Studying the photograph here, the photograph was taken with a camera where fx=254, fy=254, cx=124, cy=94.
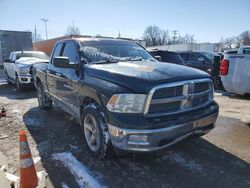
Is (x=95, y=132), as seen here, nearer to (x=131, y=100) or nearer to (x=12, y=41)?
(x=131, y=100)

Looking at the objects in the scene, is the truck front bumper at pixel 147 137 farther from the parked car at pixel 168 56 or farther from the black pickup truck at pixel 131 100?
the parked car at pixel 168 56

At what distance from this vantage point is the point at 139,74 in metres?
3.40

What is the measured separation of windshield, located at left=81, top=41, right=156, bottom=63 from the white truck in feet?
9.07

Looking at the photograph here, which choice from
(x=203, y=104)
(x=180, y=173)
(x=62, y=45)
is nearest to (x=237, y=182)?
(x=180, y=173)

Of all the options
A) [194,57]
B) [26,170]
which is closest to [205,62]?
[194,57]

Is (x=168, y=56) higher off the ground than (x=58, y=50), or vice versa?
(x=58, y=50)

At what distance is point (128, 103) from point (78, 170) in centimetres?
128

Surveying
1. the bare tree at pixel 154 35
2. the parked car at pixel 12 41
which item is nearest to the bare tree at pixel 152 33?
the bare tree at pixel 154 35

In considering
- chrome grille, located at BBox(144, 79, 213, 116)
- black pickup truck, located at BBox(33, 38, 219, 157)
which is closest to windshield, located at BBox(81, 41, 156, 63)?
black pickup truck, located at BBox(33, 38, 219, 157)

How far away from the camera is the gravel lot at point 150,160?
10.9ft

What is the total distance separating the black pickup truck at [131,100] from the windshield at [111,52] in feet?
0.06

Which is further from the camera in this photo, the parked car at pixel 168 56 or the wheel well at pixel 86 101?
the parked car at pixel 168 56

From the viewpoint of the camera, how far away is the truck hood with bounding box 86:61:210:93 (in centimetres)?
321

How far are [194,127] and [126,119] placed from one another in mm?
1000
